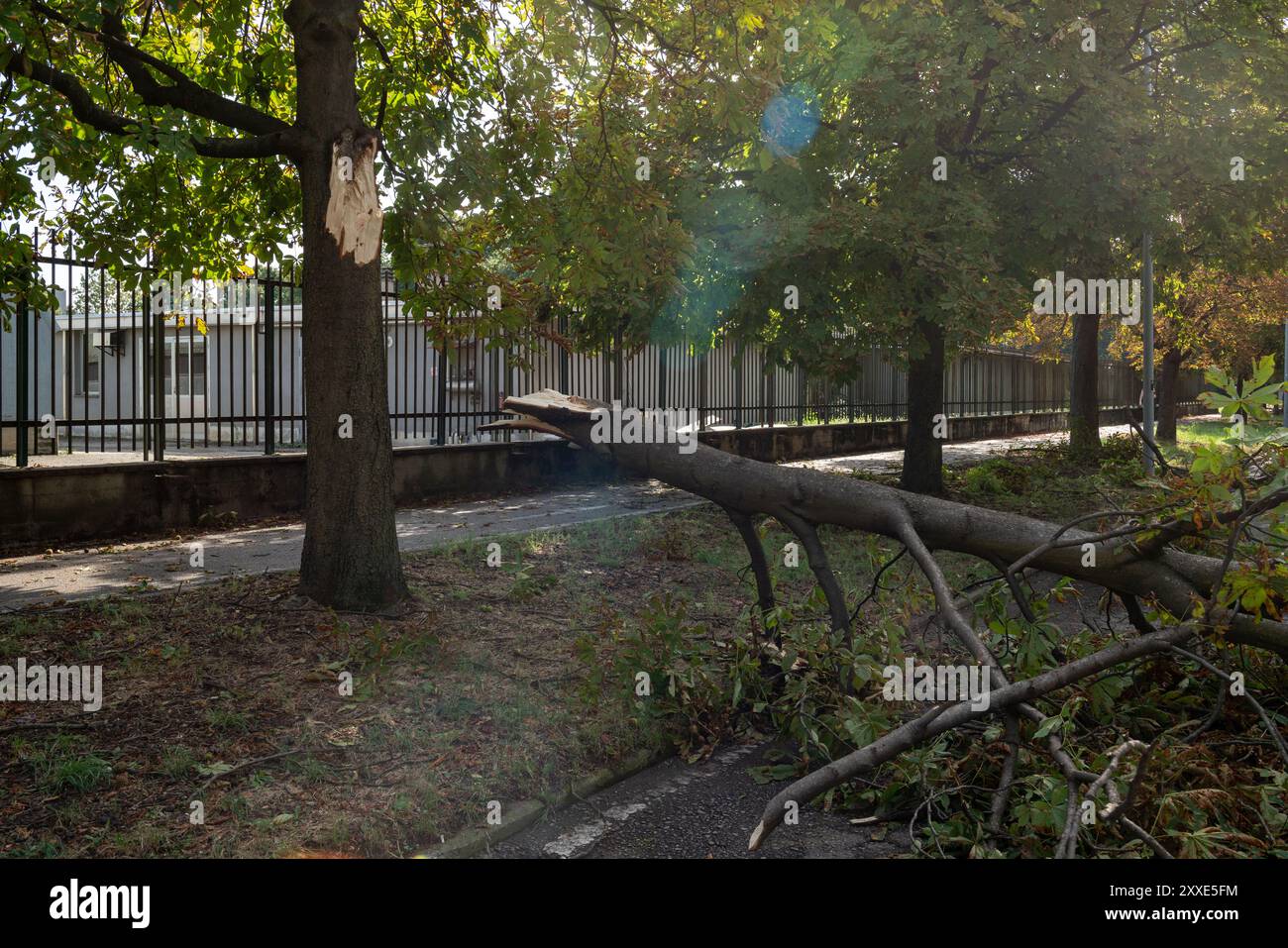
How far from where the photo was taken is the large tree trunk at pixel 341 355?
7105 mm

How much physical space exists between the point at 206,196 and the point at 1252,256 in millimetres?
15750

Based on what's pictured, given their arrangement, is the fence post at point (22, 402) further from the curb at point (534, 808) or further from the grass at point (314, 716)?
the curb at point (534, 808)

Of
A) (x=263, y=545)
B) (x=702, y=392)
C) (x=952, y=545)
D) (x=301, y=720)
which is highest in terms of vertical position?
(x=702, y=392)

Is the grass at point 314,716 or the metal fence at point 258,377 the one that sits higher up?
the metal fence at point 258,377

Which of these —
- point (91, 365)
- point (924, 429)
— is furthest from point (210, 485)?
point (924, 429)

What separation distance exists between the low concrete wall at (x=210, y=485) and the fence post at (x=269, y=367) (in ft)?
1.14

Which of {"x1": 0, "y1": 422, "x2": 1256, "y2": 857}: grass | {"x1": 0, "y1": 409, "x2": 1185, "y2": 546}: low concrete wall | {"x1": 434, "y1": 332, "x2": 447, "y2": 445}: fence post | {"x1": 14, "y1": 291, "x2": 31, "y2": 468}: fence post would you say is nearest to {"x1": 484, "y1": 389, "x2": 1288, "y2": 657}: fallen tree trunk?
{"x1": 0, "y1": 422, "x2": 1256, "y2": 857}: grass

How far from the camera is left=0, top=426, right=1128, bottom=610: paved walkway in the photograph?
806 cm

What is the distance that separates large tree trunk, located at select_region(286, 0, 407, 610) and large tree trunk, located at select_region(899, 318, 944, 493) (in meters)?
9.47

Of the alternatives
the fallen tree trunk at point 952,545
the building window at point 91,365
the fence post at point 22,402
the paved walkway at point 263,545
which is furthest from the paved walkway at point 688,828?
the building window at point 91,365

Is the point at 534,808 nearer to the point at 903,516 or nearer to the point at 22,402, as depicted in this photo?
the point at 903,516

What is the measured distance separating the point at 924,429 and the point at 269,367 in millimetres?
8472

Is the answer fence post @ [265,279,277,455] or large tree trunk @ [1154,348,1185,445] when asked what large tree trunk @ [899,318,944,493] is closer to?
fence post @ [265,279,277,455]

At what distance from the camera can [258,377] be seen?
13.0 meters
